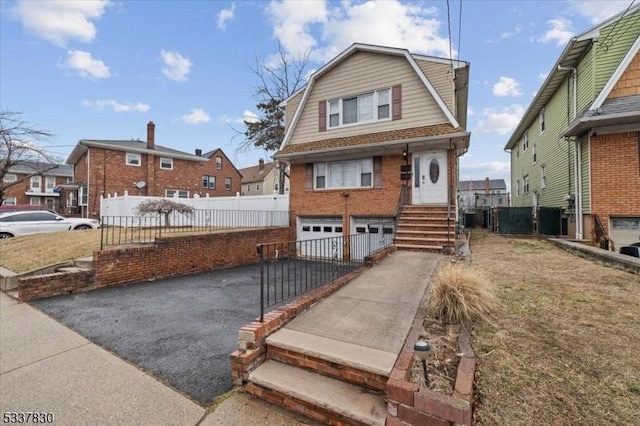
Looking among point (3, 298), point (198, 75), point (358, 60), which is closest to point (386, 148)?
point (358, 60)

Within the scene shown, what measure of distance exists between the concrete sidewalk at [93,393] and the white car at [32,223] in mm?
14081

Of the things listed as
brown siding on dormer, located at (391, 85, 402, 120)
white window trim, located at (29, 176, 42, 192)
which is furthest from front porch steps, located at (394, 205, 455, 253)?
white window trim, located at (29, 176, 42, 192)

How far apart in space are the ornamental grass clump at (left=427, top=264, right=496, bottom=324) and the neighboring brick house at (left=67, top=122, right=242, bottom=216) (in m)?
23.3

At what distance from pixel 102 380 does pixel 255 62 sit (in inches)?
886

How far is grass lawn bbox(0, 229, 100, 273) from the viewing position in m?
8.54

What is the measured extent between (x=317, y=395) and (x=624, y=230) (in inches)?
481

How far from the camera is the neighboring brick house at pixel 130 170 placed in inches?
893

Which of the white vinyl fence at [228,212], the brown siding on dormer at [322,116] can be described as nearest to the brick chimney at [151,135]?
the white vinyl fence at [228,212]

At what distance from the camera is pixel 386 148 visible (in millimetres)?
11422

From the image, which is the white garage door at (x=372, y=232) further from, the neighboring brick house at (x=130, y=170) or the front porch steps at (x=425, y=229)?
the neighboring brick house at (x=130, y=170)

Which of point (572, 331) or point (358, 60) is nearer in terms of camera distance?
point (572, 331)

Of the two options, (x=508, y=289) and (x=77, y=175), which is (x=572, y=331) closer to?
(x=508, y=289)

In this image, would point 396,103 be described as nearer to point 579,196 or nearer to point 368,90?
point 368,90

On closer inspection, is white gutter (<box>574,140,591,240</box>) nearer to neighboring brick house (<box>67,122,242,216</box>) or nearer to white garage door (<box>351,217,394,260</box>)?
white garage door (<box>351,217,394,260</box>)
